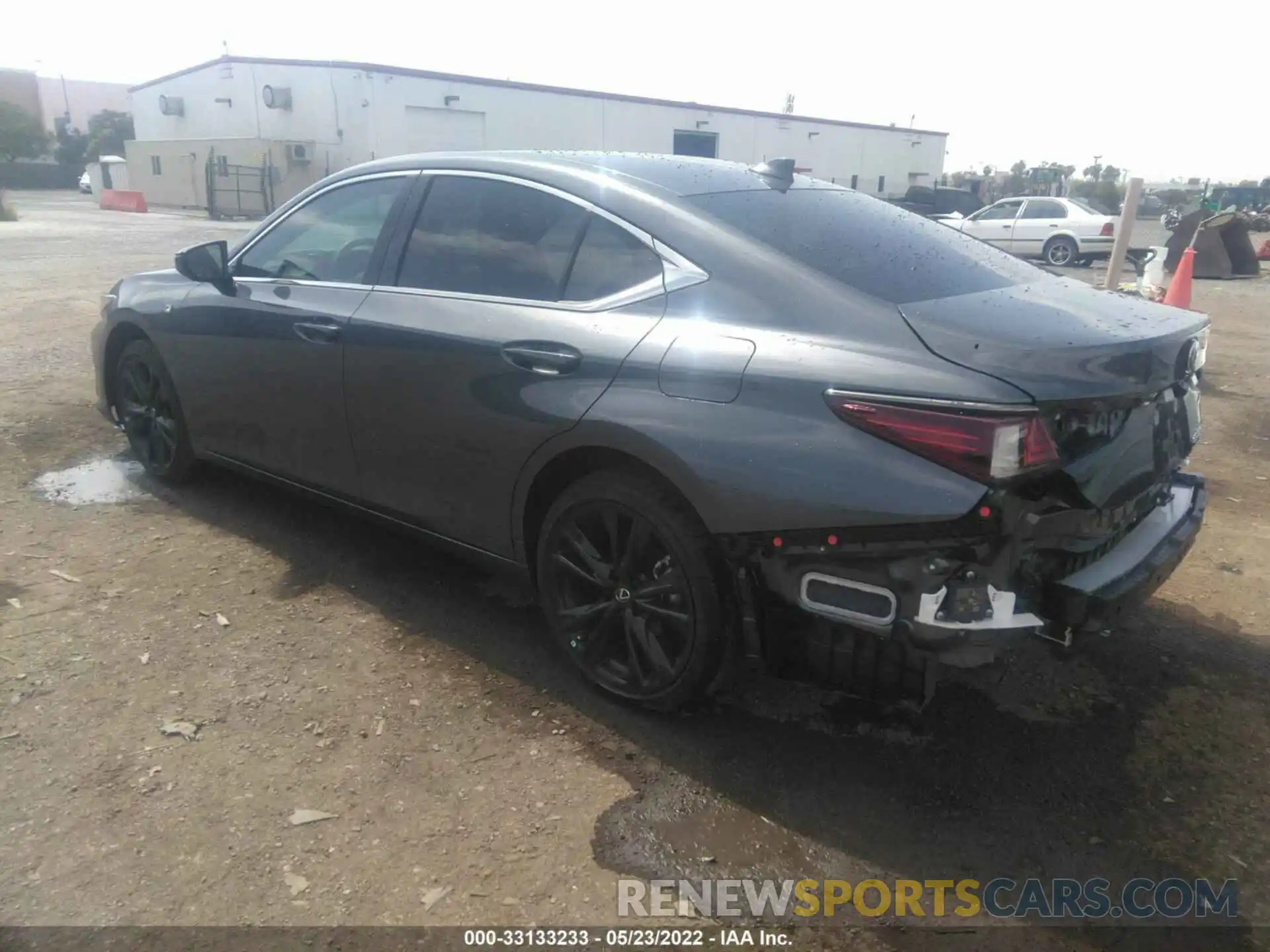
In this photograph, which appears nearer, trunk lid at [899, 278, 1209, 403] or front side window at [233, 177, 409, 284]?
trunk lid at [899, 278, 1209, 403]

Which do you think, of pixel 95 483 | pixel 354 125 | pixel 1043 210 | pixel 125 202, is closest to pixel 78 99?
pixel 125 202

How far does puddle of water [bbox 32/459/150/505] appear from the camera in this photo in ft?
15.8

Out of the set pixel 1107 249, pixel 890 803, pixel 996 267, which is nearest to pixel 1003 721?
pixel 890 803

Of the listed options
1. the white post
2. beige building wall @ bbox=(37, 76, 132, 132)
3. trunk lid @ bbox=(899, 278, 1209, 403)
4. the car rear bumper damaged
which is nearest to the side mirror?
the car rear bumper damaged

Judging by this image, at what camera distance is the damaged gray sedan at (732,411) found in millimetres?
2369

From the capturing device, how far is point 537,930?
2238 mm

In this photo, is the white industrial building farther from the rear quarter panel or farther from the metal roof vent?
the rear quarter panel

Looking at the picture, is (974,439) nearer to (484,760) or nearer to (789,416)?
(789,416)

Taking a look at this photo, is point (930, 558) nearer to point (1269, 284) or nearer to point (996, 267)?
point (996, 267)

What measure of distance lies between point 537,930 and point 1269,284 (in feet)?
61.9

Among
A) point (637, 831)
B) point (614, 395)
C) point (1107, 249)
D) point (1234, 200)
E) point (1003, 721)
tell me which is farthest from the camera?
point (1234, 200)

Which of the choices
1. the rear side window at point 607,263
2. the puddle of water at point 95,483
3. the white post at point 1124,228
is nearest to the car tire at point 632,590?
the rear side window at point 607,263

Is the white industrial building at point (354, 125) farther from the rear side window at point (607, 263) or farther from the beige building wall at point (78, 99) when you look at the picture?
the beige building wall at point (78, 99)

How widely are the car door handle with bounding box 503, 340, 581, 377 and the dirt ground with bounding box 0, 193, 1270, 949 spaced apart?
1.10 m
